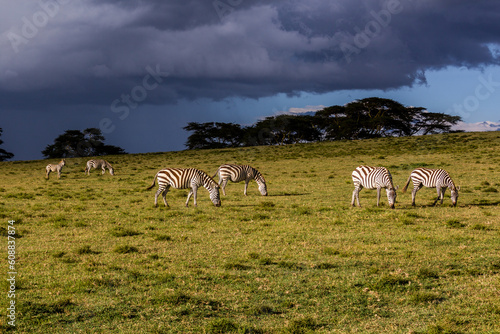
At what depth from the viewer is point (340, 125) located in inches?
3223

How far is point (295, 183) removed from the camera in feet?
106

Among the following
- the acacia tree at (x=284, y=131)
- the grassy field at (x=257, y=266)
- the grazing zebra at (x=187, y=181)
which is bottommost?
the grassy field at (x=257, y=266)

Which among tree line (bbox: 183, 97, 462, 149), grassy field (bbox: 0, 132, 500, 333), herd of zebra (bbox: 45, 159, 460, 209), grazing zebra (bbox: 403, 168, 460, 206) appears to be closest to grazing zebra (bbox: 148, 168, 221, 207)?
herd of zebra (bbox: 45, 159, 460, 209)

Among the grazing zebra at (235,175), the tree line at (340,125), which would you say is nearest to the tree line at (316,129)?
the tree line at (340,125)

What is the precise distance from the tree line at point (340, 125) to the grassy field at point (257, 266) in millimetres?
58576

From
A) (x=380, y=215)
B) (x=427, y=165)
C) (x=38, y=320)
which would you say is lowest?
(x=38, y=320)

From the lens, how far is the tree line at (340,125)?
268 feet

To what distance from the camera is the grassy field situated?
812 centimetres

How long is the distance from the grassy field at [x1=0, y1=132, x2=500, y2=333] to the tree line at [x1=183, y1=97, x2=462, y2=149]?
58.6 m

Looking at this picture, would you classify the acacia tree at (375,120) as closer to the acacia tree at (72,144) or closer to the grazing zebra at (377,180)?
the acacia tree at (72,144)

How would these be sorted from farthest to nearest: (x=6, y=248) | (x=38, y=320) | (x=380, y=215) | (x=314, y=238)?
1. (x=380, y=215)
2. (x=314, y=238)
3. (x=6, y=248)
4. (x=38, y=320)

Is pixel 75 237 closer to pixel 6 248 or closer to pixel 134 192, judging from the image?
pixel 6 248

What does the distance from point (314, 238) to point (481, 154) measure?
129ft

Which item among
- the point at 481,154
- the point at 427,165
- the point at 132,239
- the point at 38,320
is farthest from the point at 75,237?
the point at 481,154
